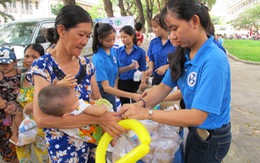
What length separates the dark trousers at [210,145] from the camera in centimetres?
131

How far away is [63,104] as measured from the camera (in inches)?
46.6

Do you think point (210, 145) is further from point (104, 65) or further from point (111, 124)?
point (104, 65)

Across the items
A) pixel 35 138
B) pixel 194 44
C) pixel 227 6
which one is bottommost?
pixel 35 138

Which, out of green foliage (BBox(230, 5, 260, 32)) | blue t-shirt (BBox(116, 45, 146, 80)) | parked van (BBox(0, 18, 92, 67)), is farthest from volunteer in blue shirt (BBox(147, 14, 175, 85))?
green foliage (BBox(230, 5, 260, 32))

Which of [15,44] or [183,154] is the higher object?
[15,44]

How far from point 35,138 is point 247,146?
272 centimetres

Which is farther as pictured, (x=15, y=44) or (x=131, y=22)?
(x=131, y=22)

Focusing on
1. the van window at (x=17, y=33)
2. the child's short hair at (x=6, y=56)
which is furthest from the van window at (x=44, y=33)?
the child's short hair at (x=6, y=56)

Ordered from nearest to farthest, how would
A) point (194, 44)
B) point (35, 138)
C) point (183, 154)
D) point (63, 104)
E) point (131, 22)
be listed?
point (63, 104)
point (194, 44)
point (183, 154)
point (35, 138)
point (131, 22)

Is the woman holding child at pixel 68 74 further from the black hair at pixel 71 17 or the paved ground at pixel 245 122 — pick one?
the paved ground at pixel 245 122

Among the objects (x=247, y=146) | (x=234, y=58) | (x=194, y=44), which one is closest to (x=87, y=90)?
(x=194, y=44)

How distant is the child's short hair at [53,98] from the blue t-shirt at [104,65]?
4.03 ft

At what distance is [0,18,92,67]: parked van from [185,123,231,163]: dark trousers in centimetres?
438

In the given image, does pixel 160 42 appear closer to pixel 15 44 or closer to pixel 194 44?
pixel 194 44
